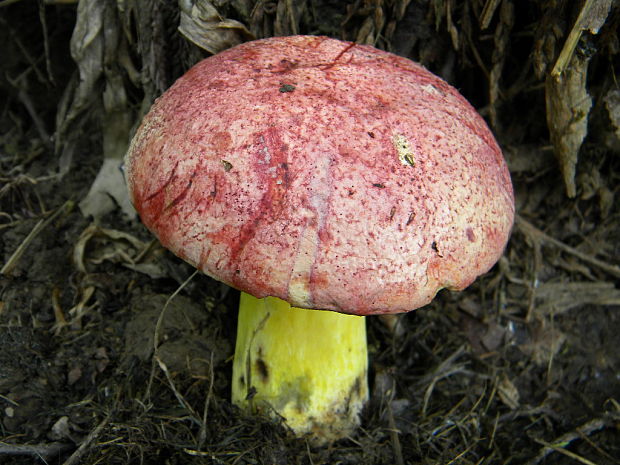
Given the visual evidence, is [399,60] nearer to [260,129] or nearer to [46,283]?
[260,129]

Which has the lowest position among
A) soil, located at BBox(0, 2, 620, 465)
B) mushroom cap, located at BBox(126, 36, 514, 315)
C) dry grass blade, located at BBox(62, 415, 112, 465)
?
dry grass blade, located at BBox(62, 415, 112, 465)

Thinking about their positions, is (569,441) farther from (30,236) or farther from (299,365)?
(30,236)

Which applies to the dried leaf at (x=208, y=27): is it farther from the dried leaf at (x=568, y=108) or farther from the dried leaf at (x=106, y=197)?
the dried leaf at (x=568, y=108)

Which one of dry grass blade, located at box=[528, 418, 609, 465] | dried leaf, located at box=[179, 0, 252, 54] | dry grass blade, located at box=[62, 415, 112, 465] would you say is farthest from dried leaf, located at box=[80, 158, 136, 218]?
dry grass blade, located at box=[528, 418, 609, 465]

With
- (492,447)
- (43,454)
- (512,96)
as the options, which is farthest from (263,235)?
(512,96)

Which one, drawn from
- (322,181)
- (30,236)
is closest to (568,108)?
(322,181)

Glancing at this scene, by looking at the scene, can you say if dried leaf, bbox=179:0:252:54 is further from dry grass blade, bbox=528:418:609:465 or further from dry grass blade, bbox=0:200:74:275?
dry grass blade, bbox=528:418:609:465

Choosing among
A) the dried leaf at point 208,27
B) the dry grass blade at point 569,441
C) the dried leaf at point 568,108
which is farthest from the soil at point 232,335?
the dried leaf at point 208,27

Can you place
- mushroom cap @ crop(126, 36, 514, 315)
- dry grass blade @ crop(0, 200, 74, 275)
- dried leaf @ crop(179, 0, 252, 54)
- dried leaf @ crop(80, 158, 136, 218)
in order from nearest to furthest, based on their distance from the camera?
mushroom cap @ crop(126, 36, 514, 315)
dried leaf @ crop(179, 0, 252, 54)
dry grass blade @ crop(0, 200, 74, 275)
dried leaf @ crop(80, 158, 136, 218)
